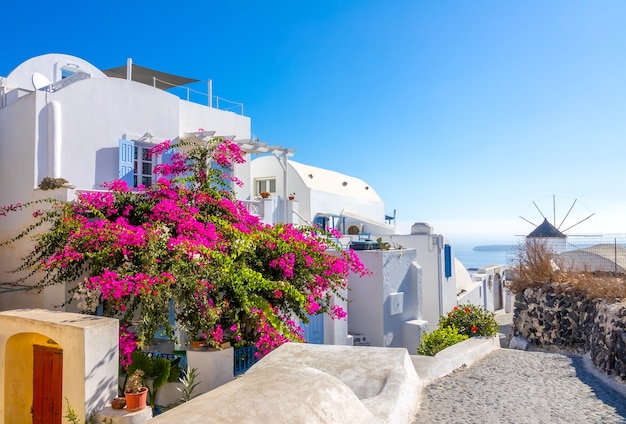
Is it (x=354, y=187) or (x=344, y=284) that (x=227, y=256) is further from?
(x=354, y=187)

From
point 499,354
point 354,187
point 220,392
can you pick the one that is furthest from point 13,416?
point 354,187

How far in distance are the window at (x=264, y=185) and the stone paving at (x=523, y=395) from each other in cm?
1881

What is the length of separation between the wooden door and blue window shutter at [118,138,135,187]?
22.8ft

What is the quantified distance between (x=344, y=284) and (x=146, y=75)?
547 inches

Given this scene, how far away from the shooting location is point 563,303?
14570 mm

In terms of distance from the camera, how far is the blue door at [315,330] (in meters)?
12.7

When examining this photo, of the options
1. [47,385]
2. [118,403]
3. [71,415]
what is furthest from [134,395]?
[47,385]

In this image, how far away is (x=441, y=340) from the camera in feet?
37.8

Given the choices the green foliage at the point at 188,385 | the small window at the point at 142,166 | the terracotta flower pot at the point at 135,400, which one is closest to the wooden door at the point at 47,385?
the terracotta flower pot at the point at 135,400

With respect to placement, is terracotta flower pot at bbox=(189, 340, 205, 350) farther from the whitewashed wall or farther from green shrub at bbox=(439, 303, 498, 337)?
the whitewashed wall

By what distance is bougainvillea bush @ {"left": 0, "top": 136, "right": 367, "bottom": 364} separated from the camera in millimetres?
7699

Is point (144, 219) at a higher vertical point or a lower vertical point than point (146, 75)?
lower

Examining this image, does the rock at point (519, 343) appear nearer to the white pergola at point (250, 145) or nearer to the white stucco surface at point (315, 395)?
the white pergola at point (250, 145)

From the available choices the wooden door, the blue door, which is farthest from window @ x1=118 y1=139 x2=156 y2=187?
the wooden door
